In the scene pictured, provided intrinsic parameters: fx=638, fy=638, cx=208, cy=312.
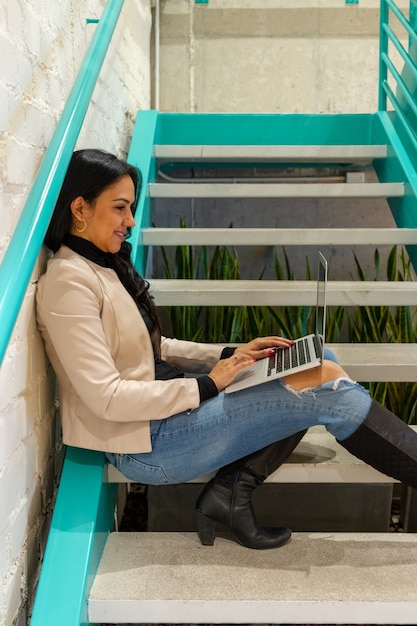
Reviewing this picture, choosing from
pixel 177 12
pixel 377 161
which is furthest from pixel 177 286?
pixel 177 12

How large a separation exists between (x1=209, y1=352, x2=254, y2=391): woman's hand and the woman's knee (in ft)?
0.33

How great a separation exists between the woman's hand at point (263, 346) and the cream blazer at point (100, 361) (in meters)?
0.22

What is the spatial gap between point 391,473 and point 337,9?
10.2 feet

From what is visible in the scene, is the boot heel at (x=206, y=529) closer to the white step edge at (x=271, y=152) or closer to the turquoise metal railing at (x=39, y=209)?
the turquoise metal railing at (x=39, y=209)

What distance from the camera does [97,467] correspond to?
150 cm

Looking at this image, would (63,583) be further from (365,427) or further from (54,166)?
(54,166)

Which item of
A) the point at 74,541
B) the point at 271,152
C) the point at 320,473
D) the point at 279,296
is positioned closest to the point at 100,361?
the point at 74,541

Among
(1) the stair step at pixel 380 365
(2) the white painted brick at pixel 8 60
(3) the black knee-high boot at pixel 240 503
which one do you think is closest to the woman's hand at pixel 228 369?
(3) the black knee-high boot at pixel 240 503

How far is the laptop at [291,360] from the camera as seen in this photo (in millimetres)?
1359

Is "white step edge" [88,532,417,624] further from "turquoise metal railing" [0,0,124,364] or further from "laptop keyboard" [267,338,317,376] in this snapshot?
"turquoise metal railing" [0,0,124,364]

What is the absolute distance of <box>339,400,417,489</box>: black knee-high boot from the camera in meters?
1.43

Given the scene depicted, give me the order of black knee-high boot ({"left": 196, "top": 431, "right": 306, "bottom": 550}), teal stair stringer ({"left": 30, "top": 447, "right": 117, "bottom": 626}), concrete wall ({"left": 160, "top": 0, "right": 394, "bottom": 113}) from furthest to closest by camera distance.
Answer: concrete wall ({"left": 160, "top": 0, "right": 394, "bottom": 113}) < black knee-high boot ({"left": 196, "top": 431, "right": 306, "bottom": 550}) < teal stair stringer ({"left": 30, "top": 447, "right": 117, "bottom": 626})

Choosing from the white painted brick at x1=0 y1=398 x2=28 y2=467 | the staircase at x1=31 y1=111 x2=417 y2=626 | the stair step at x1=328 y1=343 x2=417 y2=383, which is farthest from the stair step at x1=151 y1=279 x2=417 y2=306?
the white painted brick at x1=0 y1=398 x2=28 y2=467

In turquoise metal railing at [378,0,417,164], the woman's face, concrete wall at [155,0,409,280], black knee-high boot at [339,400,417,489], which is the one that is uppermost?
concrete wall at [155,0,409,280]
